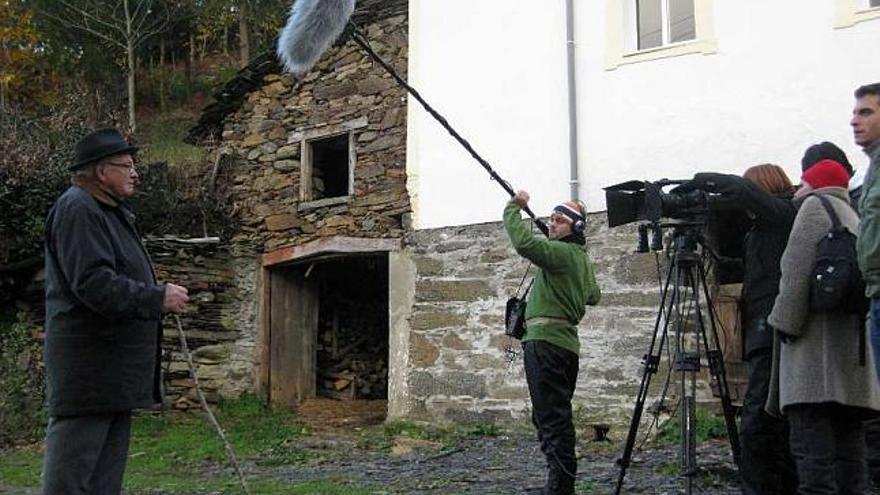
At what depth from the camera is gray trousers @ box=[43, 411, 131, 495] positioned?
3.00m

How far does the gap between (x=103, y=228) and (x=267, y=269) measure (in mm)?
7004

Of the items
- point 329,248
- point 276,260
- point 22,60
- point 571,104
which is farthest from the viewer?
point 22,60

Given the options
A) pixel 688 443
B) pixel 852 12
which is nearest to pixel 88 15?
pixel 852 12

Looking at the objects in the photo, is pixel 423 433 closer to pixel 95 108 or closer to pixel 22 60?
pixel 95 108

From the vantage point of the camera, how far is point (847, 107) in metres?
6.92

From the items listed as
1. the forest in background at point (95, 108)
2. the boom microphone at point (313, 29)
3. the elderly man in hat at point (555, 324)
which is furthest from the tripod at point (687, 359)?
the forest in background at point (95, 108)

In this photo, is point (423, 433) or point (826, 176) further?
point (423, 433)

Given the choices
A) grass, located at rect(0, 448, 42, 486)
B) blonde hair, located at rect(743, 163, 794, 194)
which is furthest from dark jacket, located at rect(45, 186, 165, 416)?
grass, located at rect(0, 448, 42, 486)

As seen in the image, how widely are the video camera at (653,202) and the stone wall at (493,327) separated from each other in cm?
337

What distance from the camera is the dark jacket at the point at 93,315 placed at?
10.00 ft

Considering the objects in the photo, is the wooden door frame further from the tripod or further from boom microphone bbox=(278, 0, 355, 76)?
the tripod

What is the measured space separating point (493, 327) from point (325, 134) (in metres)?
3.06

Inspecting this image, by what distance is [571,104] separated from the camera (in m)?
8.03

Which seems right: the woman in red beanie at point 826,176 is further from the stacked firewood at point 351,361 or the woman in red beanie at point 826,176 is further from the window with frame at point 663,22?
the stacked firewood at point 351,361
